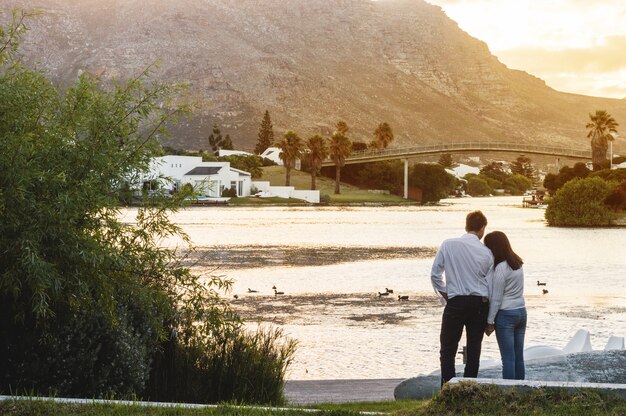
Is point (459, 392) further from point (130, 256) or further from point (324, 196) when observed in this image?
point (324, 196)

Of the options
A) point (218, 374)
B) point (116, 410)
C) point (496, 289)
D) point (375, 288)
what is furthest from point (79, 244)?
point (375, 288)

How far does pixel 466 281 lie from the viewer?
10828 millimetres

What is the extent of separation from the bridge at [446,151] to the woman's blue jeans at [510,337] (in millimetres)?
153485

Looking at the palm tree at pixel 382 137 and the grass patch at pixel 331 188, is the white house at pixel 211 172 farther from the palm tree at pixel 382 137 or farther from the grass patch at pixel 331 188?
the palm tree at pixel 382 137

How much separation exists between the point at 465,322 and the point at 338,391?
12.4 ft

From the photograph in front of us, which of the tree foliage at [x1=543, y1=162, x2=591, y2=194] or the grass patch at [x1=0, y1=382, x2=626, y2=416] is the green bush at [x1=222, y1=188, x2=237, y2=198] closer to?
the tree foliage at [x1=543, y1=162, x2=591, y2=194]

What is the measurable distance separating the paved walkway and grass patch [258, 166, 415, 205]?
477 ft

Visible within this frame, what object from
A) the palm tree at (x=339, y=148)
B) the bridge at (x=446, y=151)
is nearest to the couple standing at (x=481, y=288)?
the palm tree at (x=339, y=148)

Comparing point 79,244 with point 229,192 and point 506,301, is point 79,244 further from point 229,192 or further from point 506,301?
point 229,192

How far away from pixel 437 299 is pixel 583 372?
2315 centimetres

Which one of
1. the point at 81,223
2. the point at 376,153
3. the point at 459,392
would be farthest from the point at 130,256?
the point at 376,153

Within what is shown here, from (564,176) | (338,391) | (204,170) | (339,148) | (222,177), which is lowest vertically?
(338,391)

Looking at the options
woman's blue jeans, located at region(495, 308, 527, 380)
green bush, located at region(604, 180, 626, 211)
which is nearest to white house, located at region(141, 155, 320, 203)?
green bush, located at region(604, 180, 626, 211)

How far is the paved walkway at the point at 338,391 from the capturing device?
13.4 meters
